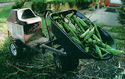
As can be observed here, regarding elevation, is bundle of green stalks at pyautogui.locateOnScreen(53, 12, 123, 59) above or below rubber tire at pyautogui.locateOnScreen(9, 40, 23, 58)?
above

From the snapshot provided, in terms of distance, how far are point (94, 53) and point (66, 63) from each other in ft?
3.01

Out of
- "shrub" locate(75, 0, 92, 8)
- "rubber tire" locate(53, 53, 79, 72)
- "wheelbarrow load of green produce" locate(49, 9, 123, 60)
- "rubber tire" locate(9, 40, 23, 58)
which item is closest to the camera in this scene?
"wheelbarrow load of green produce" locate(49, 9, 123, 60)

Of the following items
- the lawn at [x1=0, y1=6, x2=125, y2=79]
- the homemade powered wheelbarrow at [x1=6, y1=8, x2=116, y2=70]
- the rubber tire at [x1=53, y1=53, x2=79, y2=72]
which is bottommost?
the lawn at [x1=0, y1=6, x2=125, y2=79]

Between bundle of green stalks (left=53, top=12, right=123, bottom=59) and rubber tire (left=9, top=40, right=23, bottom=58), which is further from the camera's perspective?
rubber tire (left=9, top=40, right=23, bottom=58)

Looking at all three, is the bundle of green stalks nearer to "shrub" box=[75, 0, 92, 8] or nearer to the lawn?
the lawn

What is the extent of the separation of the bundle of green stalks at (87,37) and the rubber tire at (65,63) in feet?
1.97

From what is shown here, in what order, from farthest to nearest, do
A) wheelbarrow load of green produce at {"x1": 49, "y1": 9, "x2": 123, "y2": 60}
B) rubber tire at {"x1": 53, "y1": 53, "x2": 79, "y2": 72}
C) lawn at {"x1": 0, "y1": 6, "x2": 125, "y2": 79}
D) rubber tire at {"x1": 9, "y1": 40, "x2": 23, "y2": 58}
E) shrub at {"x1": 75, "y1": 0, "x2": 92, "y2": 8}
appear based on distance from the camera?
shrub at {"x1": 75, "y1": 0, "x2": 92, "y2": 8}
rubber tire at {"x1": 9, "y1": 40, "x2": 23, "y2": 58}
lawn at {"x1": 0, "y1": 6, "x2": 125, "y2": 79}
rubber tire at {"x1": 53, "y1": 53, "x2": 79, "y2": 72}
wheelbarrow load of green produce at {"x1": 49, "y1": 9, "x2": 123, "y2": 60}

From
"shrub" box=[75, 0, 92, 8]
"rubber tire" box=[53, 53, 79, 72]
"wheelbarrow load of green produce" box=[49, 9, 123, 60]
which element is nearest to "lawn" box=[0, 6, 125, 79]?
"rubber tire" box=[53, 53, 79, 72]

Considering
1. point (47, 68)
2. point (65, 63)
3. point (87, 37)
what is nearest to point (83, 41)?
point (87, 37)

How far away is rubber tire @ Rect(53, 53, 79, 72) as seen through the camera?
3.22 meters

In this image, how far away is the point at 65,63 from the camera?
130 inches

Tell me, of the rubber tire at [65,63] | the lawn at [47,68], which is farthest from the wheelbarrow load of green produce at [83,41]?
the lawn at [47,68]

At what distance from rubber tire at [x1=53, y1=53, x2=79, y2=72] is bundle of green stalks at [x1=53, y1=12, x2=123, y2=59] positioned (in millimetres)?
600

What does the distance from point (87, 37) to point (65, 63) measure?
92 centimetres
